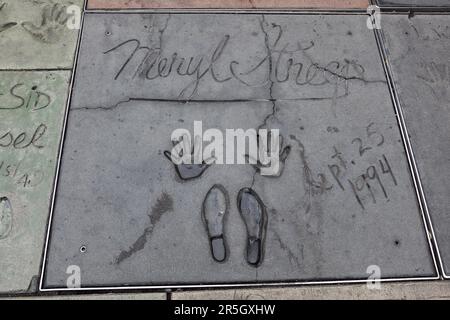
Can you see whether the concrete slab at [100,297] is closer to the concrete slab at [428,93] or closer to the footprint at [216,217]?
the footprint at [216,217]

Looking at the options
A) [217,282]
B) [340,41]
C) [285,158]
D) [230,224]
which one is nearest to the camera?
[217,282]

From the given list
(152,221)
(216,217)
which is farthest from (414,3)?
(152,221)

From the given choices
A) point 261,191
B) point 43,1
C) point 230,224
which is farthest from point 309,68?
point 43,1

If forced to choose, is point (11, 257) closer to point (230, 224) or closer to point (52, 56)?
point (230, 224)

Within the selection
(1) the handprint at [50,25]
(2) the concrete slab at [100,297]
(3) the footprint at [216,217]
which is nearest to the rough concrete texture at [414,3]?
(3) the footprint at [216,217]

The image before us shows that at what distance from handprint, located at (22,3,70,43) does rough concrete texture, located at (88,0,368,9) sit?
0.24 metres

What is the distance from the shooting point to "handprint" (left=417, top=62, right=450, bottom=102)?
122 inches

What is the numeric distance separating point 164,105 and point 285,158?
93 cm

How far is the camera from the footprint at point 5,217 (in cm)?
249

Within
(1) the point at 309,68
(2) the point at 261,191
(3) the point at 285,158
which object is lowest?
(2) the point at 261,191

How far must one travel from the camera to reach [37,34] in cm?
327

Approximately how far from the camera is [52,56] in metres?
3.16

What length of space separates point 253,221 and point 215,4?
1902 mm
